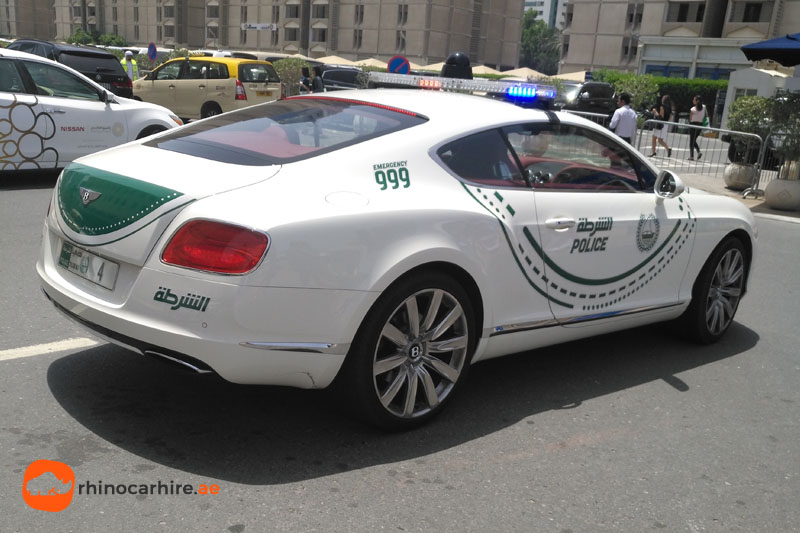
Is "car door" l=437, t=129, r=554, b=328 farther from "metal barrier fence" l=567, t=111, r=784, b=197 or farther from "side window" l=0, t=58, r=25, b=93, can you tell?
"metal barrier fence" l=567, t=111, r=784, b=197


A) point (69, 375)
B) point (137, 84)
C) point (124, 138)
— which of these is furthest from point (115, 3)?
point (69, 375)

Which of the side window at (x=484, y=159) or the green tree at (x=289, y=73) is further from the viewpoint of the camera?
the green tree at (x=289, y=73)

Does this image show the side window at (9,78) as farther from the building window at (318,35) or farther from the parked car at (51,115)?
the building window at (318,35)

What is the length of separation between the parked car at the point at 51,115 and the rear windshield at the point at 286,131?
20.2 feet

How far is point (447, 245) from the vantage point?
3.72 metres

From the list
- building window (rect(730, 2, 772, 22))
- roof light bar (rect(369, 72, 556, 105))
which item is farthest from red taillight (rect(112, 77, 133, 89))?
building window (rect(730, 2, 772, 22))

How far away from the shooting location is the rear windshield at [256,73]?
19891 mm

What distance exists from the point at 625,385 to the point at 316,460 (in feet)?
7.00

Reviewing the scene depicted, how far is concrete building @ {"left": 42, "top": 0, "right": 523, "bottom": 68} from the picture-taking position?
88.9 meters

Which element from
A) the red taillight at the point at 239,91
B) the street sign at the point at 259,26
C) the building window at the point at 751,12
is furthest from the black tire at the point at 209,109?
the street sign at the point at 259,26

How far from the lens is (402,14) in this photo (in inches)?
3501

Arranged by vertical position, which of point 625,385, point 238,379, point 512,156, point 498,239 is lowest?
point 625,385

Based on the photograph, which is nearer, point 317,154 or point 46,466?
point 46,466

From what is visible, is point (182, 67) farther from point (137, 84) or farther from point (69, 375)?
point (69, 375)
